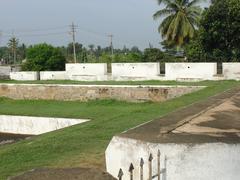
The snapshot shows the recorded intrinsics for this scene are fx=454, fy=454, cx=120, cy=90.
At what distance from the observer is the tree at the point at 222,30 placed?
23797 mm

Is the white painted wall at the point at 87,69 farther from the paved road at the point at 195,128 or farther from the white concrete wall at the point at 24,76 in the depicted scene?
the paved road at the point at 195,128

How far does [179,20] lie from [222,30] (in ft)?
17.4

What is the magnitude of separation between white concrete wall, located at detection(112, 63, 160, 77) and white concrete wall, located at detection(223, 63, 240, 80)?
3.56 meters

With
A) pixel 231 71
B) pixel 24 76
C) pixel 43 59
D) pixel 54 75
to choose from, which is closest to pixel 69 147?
pixel 231 71

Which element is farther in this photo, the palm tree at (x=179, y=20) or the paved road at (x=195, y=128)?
the palm tree at (x=179, y=20)

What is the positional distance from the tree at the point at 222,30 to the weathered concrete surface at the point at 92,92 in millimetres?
7204

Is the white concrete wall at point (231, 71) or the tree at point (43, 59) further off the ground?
the tree at point (43, 59)

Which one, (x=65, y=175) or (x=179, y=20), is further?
(x=179, y=20)

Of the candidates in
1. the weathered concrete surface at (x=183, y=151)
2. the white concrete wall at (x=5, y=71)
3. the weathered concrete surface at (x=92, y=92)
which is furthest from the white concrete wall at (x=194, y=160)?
the white concrete wall at (x=5, y=71)

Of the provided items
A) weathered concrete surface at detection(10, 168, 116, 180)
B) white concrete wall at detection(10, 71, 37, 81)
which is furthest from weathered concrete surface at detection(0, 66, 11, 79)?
weathered concrete surface at detection(10, 168, 116, 180)

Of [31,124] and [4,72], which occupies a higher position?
[4,72]

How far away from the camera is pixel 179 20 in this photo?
28891mm

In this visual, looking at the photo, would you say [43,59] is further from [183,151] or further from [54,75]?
[183,151]

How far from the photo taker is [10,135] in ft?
52.9
